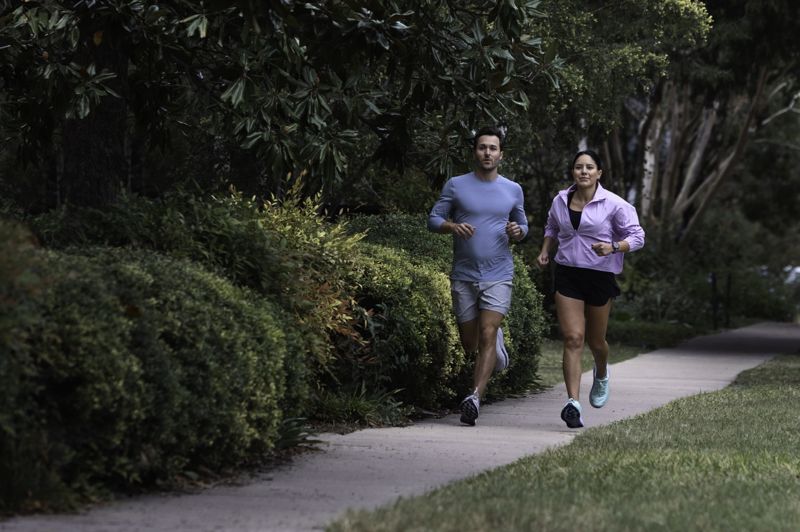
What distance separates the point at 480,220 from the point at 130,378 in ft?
14.9

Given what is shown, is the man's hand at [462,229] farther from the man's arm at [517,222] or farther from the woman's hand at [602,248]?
the woman's hand at [602,248]

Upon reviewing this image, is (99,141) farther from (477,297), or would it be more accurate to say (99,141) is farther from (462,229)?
(477,297)

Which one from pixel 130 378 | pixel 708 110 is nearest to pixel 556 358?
pixel 130 378

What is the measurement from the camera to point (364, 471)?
26.4ft

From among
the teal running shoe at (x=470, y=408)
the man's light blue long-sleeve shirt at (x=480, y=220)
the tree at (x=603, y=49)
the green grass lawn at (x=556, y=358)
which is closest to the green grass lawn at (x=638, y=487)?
the teal running shoe at (x=470, y=408)

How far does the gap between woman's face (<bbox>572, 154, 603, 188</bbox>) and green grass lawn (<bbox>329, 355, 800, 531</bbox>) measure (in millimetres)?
1841

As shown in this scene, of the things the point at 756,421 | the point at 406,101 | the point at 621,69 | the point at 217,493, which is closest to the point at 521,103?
the point at 406,101

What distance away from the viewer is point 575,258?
10.7 m

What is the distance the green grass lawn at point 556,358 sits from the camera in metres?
16.3

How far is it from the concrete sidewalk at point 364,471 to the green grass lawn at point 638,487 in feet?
1.07

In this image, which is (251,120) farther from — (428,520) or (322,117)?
(428,520)

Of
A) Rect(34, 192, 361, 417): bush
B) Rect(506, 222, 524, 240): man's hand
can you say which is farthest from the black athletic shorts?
Rect(34, 192, 361, 417): bush

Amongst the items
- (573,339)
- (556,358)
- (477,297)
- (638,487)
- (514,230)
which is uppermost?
(514,230)

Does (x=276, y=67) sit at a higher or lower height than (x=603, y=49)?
lower
